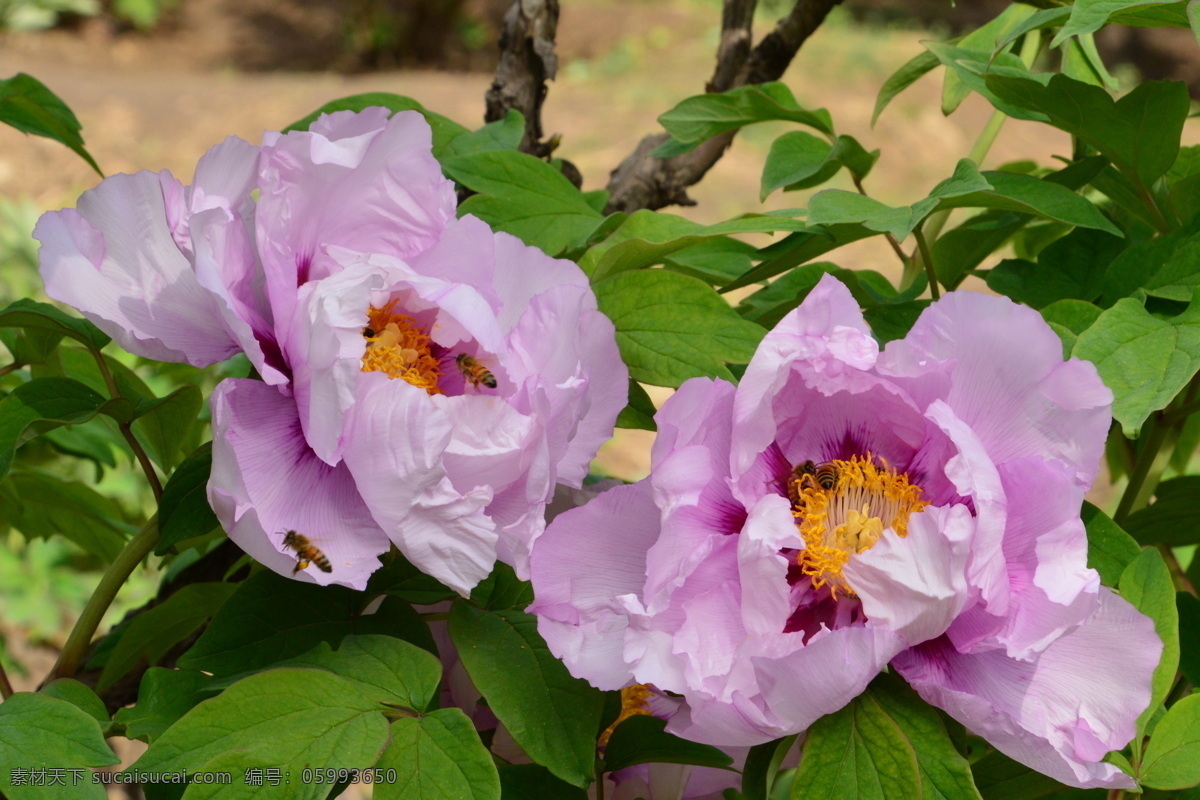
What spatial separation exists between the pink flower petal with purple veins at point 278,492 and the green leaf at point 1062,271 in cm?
36

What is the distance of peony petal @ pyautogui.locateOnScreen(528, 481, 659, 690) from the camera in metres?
0.42

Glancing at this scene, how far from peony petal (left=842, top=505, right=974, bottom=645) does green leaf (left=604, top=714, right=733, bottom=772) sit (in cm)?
11

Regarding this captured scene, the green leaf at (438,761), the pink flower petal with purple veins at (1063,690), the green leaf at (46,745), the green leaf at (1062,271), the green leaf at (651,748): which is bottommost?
the green leaf at (651,748)

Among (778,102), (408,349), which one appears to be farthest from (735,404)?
(778,102)

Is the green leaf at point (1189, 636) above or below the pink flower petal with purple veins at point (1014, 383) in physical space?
below

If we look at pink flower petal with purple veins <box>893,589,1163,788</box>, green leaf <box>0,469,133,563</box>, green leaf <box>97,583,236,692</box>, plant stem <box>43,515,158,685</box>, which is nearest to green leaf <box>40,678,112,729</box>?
plant stem <box>43,515,158,685</box>

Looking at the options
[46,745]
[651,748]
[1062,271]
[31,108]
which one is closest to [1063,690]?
[651,748]

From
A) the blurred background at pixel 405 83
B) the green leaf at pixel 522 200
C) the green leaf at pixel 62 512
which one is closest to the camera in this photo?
the green leaf at pixel 522 200

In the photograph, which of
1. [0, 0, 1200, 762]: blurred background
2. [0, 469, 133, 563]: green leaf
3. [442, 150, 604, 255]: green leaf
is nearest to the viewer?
[442, 150, 604, 255]: green leaf

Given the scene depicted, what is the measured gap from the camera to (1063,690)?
41 centimetres

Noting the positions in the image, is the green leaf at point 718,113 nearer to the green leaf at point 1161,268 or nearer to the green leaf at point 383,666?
Answer: the green leaf at point 1161,268

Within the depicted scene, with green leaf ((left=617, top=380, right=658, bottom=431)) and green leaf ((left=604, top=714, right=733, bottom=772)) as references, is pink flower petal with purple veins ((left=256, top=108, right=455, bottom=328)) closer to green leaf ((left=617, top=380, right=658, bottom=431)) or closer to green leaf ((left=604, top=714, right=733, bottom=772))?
green leaf ((left=617, top=380, right=658, bottom=431))

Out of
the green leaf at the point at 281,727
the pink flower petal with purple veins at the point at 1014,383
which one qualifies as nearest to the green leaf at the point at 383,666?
the green leaf at the point at 281,727

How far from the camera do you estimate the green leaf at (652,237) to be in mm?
499
